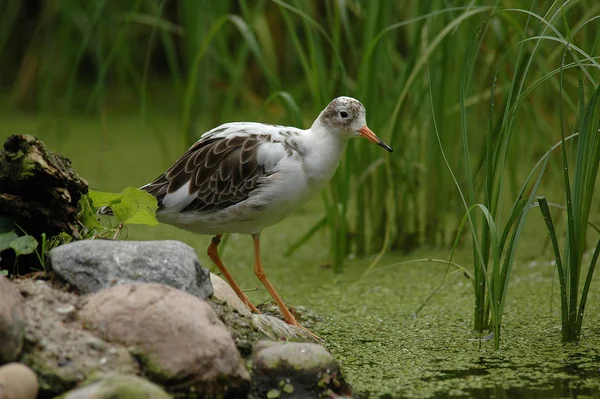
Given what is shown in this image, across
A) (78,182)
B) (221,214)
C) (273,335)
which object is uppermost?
(78,182)

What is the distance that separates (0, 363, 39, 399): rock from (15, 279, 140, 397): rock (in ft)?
0.21

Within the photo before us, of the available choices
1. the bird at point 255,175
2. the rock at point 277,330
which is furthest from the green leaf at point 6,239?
the rock at point 277,330

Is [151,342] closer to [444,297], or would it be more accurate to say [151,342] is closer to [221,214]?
[221,214]

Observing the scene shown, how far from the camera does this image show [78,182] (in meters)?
3.26

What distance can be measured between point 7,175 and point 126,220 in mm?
478

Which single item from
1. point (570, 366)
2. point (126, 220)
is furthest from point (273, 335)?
point (570, 366)

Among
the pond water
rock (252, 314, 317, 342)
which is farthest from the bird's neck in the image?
rock (252, 314, 317, 342)

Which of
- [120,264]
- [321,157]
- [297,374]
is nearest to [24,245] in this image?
[120,264]

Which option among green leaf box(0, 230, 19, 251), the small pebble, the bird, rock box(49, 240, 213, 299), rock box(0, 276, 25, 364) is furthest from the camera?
the bird

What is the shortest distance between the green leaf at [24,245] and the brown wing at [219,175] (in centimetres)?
78

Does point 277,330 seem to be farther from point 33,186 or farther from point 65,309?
point 33,186

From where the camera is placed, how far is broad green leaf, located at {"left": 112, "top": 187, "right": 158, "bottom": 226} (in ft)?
11.1

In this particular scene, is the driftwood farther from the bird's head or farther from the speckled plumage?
the bird's head

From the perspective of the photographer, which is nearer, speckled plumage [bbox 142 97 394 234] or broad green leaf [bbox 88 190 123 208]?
broad green leaf [bbox 88 190 123 208]
